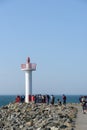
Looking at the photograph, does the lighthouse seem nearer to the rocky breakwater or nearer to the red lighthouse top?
the red lighthouse top

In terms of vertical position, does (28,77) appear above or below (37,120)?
above

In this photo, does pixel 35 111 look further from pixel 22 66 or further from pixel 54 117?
pixel 22 66

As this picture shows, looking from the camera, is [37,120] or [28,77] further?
[28,77]

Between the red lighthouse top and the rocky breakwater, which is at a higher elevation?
the red lighthouse top

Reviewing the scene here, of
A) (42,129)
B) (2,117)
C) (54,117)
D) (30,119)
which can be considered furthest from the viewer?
(2,117)

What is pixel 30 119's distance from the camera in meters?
24.9

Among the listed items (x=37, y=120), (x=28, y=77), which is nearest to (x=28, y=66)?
(x=28, y=77)

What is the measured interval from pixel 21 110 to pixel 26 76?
7484 millimetres

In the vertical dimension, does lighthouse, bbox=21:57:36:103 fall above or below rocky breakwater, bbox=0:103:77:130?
above

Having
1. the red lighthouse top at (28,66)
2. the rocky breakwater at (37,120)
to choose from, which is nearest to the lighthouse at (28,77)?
the red lighthouse top at (28,66)

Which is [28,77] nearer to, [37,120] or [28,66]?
[28,66]

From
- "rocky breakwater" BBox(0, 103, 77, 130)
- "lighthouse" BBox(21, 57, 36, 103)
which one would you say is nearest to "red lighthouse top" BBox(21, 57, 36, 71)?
"lighthouse" BBox(21, 57, 36, 103)

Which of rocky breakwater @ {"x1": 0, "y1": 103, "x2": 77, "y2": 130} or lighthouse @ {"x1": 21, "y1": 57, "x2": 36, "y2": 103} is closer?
rocky breakwater @ {"x1": 0, "y1": 103, "x2": 77, "y2": 130}

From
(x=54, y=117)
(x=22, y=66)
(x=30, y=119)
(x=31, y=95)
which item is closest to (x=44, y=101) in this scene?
(x=31, y=95)
